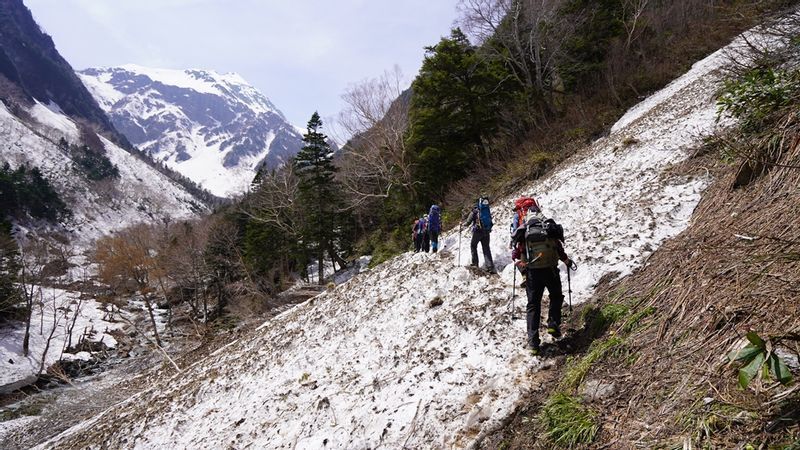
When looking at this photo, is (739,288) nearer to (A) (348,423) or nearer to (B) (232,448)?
(A) (348,423)

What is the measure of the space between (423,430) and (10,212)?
107313mm

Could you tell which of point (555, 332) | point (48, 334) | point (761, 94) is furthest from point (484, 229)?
point (48, 334)

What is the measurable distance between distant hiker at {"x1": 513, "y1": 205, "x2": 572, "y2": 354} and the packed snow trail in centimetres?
59

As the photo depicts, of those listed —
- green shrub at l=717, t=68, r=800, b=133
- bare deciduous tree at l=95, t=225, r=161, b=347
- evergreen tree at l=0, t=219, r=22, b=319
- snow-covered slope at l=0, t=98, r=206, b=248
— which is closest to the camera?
green shrub at l=717, t=68, r=800, b=133

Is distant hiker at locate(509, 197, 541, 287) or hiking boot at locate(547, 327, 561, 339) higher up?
distant hiker at locate(509, 197, 541, 287)

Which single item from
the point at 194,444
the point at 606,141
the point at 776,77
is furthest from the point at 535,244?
the point at 606,141

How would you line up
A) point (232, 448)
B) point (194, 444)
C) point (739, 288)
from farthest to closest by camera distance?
point (194, 444)
point (232, 448)
point (739, 288)

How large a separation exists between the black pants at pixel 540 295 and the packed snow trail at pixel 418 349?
1.70ft

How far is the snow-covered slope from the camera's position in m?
103

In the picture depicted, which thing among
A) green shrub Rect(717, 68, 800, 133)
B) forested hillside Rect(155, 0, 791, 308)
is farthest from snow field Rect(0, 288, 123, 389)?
green shrub Rect(717, 68, 800, 133)

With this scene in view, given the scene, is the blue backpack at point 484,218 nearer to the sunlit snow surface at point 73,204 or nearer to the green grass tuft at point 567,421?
the green grass tuft at point 567,421

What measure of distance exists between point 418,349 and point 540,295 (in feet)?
9.38

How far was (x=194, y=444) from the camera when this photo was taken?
8156mm

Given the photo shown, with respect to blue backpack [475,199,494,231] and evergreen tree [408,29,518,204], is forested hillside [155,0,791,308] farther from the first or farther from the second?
→ blue backpack [475,199,494,231]
